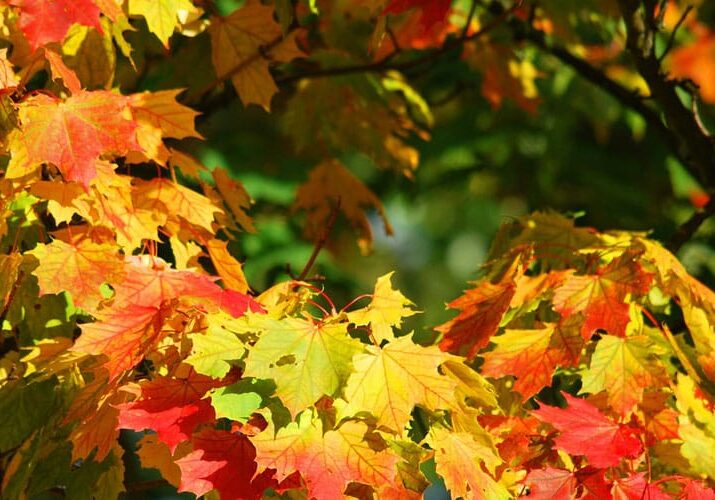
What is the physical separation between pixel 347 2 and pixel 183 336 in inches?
78.6

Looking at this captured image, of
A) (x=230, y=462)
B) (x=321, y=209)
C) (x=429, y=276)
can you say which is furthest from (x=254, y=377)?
(x=429, y=276)

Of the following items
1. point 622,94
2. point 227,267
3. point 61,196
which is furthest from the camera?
point 622,94

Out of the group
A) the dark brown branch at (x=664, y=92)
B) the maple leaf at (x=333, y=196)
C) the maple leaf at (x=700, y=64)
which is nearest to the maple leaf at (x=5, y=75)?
the dark brown branch at (x=664, y=92)

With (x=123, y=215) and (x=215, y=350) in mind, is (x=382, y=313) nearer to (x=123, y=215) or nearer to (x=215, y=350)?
(x=215, y=350)

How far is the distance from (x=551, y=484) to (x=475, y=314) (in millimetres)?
458

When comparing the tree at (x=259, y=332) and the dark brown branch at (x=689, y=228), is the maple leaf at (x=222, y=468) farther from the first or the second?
the dark brown branch at (x=689, y=228)

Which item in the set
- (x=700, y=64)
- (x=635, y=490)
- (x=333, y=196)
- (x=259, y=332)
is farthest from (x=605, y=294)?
(x=700, y=64)

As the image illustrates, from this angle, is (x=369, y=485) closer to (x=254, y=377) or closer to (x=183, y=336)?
(x=254, y=377)

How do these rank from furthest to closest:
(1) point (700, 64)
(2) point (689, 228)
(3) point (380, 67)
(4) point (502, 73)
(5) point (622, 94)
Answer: (1) point (700, 64)
(4) point (502, 73)
(5) point (622, 94)
(3) point (380, 67)
(2) point (689, 228)

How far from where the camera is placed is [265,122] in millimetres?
6020

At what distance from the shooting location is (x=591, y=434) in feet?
6.87

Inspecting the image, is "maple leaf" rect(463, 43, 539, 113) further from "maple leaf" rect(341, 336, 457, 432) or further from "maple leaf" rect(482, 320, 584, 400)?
"maple leaf" rect(341, 336, 457, 432)

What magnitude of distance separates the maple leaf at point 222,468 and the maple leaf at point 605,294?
0.72 meters

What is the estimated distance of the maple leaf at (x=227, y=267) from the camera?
2428 mm
